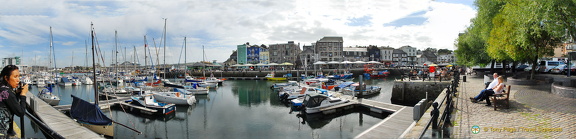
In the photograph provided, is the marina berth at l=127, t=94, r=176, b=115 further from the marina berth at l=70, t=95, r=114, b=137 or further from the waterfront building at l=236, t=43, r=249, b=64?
the waterfront building at l=236, t=43, r=249, b=64

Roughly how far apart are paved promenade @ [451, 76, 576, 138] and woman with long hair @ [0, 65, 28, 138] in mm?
10735

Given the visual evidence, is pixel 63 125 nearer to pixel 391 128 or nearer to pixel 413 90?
pixel 391 128

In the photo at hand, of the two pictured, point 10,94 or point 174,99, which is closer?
point 10,94

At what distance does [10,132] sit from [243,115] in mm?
16749

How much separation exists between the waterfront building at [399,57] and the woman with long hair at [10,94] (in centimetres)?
11324

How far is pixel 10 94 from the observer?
5.53 meters

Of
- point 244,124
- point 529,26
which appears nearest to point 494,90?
point 529,26

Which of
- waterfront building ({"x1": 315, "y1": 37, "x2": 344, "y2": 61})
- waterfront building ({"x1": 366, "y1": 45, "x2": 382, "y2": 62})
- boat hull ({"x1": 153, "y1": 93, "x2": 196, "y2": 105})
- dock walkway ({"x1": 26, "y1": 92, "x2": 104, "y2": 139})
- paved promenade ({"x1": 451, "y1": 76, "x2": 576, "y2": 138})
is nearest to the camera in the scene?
paved promenade ({"x1": 451, "y1": 76, "x2": 576, "y2": 138})

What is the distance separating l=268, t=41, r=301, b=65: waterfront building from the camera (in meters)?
90.8

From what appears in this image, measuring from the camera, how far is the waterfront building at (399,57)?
109m

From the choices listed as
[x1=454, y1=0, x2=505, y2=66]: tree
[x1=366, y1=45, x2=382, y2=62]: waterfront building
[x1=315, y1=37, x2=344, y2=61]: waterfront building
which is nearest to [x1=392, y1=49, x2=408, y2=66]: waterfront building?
[x1=366, y1=45, x2=382, y2=62]: waterfront building

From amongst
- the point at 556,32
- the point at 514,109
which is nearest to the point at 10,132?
the point at 514,109

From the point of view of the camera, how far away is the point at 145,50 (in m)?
43.8

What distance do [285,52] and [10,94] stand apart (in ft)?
284
